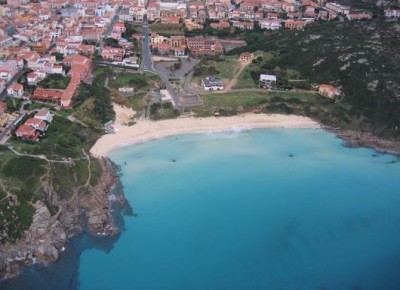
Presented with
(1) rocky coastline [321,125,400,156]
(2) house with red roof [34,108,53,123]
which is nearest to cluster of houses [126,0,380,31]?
(1) rocky coastline [321,125,400,156]

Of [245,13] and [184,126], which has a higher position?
[245,13]

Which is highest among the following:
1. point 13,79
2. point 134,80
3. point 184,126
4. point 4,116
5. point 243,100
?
point 13,79

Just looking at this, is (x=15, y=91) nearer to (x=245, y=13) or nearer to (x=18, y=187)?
(x=18, y=187)

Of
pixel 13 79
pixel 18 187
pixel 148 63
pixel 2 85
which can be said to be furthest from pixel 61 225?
pixel 148 63

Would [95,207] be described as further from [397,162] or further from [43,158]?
[397,162]

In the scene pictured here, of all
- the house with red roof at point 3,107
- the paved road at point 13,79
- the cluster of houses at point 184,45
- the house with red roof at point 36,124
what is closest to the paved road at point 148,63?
the cluster of houses at point 184,45
